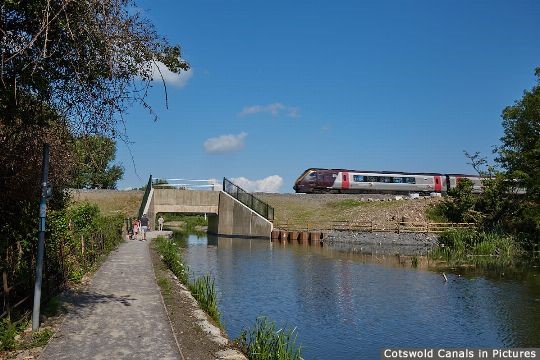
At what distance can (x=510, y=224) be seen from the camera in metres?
37.9

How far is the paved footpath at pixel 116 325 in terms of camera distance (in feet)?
22.9

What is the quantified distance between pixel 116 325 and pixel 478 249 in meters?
27.1

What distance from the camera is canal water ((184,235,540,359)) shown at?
36.7 feet

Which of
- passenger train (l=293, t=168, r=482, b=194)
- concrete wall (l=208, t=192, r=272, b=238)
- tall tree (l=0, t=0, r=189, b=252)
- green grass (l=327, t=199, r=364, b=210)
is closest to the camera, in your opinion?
tall tree (l=0, t=0, r=189, b=252)

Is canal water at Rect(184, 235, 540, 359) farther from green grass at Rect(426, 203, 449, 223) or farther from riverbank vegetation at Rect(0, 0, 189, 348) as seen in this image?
green grass at Rect(426, 203, 449, 223)

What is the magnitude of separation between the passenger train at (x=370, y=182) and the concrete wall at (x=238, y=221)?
1221 centimetres

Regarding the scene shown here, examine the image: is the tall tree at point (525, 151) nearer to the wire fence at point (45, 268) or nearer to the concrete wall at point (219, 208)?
the concrete wall at point (219, 208)

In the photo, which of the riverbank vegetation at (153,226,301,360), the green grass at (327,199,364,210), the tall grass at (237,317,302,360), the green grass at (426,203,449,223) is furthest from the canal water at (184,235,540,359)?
the green grass at (327,199,364,210)

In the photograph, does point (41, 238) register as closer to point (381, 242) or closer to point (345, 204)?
point (381, 242)

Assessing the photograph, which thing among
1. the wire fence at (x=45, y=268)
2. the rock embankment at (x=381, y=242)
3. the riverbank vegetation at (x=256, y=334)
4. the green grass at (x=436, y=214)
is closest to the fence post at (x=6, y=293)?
the wire fence at (x=45, y=268)

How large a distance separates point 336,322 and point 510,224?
30.2 meters

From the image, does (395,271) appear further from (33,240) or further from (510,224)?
(510,224)

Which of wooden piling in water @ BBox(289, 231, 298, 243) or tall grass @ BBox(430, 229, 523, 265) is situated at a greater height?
wooden piling in water @ BBox(289, 231, 298, 243)

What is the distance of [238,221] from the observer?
141 feet
